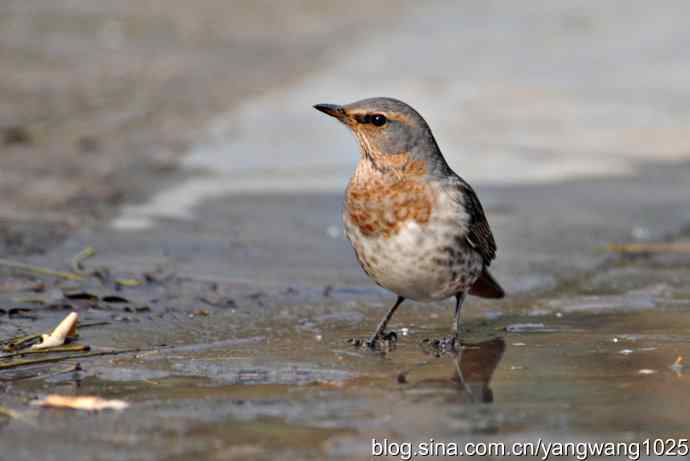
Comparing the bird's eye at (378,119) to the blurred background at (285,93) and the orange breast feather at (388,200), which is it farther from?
the blurred background at (285,93)

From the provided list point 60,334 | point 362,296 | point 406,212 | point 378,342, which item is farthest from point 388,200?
point 60,334

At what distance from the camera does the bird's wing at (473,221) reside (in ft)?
19.9

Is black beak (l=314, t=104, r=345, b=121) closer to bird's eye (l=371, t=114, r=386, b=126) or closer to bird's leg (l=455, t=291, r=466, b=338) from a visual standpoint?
bird's eye (l=371, t=114, r=386, b=126)

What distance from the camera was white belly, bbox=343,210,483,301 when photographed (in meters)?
5.84

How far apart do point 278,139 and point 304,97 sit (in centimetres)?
152

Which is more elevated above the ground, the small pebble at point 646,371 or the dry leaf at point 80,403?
the small pebble at point 646,371

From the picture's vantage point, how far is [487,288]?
22.0ft

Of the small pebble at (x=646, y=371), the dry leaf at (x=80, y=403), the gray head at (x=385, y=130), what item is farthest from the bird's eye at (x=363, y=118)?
the dry leaf at (x=80, y=403)

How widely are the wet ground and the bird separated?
11.9 inches

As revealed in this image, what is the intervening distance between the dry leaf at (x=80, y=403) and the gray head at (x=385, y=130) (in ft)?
6.57

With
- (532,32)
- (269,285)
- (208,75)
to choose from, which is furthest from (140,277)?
(532,32)

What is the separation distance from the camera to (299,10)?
57.8 feet

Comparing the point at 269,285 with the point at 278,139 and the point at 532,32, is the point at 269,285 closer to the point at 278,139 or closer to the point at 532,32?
the point at 278,139

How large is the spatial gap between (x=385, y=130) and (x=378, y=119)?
2.4 inches
